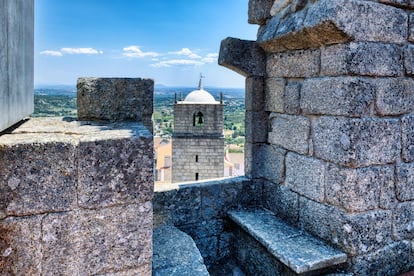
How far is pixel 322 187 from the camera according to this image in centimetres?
289

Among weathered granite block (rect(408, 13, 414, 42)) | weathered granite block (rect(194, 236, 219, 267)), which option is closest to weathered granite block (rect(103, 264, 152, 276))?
weathered granite block (rect(194, 236, 219, 267))

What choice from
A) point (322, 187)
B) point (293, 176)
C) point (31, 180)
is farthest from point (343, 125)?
point (31, 180)

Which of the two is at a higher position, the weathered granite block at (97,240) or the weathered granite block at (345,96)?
the weathered granite block at (345,96)

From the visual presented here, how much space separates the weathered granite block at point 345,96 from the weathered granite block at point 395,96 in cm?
9

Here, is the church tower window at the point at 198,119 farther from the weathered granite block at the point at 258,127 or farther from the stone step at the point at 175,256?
the stone step at the point at 175,256

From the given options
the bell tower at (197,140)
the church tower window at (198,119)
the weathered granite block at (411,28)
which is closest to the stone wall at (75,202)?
the weathered granite block at (411,28)

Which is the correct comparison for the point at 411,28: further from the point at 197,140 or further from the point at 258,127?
the point at 197,140

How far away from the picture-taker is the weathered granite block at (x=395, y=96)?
2.73 metres

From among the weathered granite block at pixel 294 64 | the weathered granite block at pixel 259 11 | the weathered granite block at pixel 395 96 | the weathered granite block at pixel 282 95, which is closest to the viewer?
the weathered granite block at pixel 395 96

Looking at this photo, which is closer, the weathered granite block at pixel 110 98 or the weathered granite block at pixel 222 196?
the weathered granite block at pixel 110 98

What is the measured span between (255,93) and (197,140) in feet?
61.7

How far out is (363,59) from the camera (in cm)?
264

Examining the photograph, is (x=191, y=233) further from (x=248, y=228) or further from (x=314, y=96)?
(x=314, y=96)

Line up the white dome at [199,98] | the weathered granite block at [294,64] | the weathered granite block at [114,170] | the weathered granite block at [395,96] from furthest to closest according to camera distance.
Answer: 1. the white dome at [199,98]
2. the weathered granite block at [294,64]
3. the weathered granite block at [395,96]
4. the weathered granite block at [114,170]
